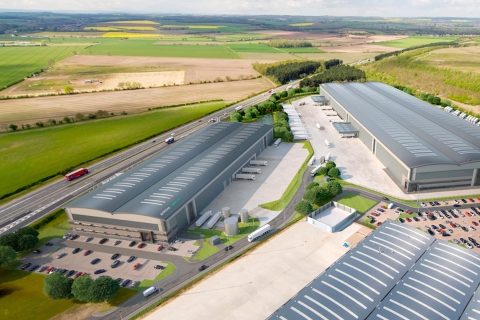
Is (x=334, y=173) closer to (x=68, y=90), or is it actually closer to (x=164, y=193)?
(x=164, y=193)

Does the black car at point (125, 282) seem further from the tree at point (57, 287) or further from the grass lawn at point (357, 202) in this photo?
the grass lawn at point (357, 202)

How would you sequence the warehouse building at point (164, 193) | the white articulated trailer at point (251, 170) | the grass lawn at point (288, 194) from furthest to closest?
the white articulated trailer at point (251, 170) → the grass lawn at point (288, 194) → the warehouse building at point (164, 193)

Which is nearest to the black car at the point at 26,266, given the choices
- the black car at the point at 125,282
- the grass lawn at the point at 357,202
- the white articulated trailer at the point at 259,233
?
the black car at the point at 125,282

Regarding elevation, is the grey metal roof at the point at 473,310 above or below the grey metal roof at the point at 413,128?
below

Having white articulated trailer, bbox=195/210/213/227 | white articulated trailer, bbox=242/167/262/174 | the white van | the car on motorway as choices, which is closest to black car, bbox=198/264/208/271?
the white van

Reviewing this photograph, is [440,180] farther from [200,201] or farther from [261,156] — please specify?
[200,201]

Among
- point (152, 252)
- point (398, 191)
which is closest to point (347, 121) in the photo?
point (398, 191)
